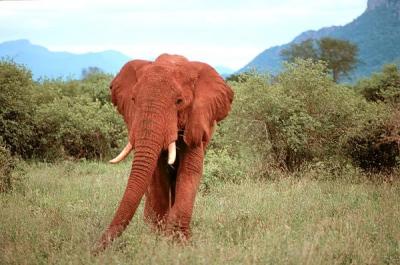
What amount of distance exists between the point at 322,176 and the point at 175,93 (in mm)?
7244

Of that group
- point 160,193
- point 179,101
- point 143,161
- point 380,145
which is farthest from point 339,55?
point 143,161

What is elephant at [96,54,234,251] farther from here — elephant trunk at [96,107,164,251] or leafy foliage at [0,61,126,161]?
leafy foliage at [0,61,126,161]

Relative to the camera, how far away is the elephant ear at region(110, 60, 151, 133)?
7566mm

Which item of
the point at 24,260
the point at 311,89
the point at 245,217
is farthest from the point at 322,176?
the point at 24,260

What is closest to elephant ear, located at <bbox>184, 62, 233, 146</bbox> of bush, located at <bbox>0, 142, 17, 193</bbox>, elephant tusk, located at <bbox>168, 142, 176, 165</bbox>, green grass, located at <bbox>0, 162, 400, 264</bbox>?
elephant tusk, located at <bbox>168, 142, 176, 165</bbox>

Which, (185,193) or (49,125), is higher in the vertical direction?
(185,193)

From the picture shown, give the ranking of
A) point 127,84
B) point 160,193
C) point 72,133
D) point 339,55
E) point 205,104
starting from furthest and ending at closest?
point 339,55
point 72,133
point 160,193
point 127,84
point 205,104

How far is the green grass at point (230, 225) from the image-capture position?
6.18m

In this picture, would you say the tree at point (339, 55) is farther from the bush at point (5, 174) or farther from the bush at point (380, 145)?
the bush at point (5, 174)

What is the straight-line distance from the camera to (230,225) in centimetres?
845

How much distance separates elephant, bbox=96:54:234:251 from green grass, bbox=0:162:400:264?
13.6 inches

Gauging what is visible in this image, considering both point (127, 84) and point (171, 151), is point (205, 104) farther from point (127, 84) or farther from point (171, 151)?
point (127, 84)

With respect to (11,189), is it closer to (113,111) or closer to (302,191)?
(302,191)

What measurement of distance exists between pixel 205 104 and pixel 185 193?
1.18 meters
